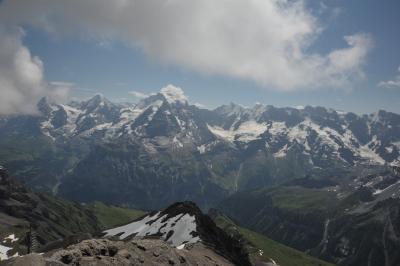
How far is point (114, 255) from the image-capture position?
5809 cm

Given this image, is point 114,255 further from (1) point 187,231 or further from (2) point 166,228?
(2) point 166,228

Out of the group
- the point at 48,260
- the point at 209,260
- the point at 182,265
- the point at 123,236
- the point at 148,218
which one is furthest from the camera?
the point at 148,218

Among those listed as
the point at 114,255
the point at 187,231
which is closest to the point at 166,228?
the point at 187,231

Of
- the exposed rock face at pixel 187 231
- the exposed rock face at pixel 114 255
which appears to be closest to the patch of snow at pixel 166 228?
the exposed rock face at pixel 187 231

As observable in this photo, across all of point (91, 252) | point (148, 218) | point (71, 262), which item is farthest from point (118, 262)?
point (148, 218)

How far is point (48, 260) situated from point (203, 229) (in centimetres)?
7259

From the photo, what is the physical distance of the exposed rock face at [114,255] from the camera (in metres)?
49.0

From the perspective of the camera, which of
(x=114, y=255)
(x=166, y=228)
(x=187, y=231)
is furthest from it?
(x=166, y=228)

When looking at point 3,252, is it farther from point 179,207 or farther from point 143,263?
point 143,263

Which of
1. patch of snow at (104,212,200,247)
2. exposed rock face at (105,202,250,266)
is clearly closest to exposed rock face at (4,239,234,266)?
exposed rock face at (105,202,250,266)

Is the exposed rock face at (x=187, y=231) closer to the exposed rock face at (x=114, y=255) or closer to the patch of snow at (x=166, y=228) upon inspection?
the patch of snow at (x=166, y=228)

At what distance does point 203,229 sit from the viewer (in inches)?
4599

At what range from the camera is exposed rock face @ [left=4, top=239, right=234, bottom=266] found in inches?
1931

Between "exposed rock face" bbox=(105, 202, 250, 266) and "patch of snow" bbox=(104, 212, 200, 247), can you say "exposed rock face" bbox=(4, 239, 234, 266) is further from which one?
"patch of snow" bbox=(104, 212, 200, 247)
